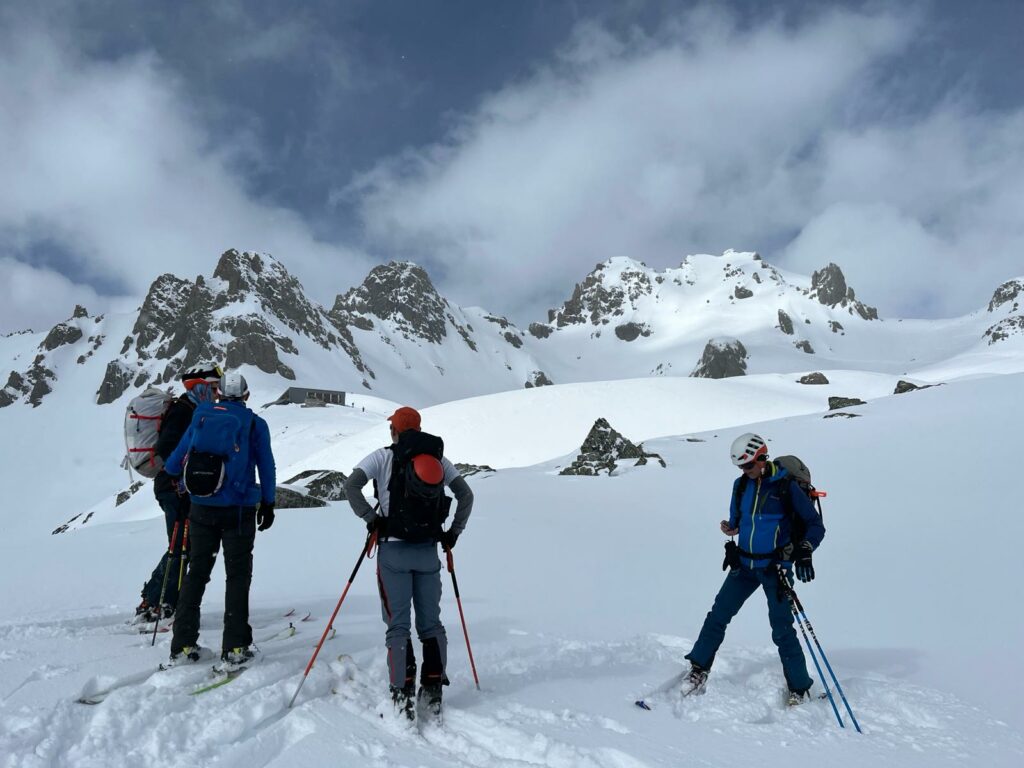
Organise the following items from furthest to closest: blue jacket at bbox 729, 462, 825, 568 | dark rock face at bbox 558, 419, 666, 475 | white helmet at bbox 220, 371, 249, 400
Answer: dark rock face at bbox 558, 419, 666, 475, white helmet at bbox 220, 371, 249, 400, blue jacket at bbox 729, 462, 825, 568

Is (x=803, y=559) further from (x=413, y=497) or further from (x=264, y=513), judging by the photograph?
(x=264, y=513)

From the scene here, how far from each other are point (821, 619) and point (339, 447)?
30.9 m

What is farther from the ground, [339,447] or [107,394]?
[107,394]

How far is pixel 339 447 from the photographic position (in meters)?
34.4

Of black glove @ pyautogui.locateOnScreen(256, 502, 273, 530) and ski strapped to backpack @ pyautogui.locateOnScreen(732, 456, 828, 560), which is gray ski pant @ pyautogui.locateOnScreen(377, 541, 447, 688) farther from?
ski strapped to backpack @ pyautogui.locateOnScreen(732, 456, 828, 560)

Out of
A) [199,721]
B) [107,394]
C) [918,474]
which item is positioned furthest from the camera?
[107,394]

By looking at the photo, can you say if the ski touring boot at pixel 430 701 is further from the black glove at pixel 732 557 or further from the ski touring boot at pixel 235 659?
the black glove at pixel 732 557

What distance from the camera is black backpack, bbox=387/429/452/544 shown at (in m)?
4.20

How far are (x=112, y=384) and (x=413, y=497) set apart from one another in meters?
128

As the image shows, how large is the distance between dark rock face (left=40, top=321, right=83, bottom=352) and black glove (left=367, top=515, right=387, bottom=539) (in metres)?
163

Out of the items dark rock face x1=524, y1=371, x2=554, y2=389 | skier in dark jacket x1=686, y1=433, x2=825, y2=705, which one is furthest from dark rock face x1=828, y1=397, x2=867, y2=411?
dark rock face x1=524, y1=371, x2=554, y2=389

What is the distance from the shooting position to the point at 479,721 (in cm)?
389

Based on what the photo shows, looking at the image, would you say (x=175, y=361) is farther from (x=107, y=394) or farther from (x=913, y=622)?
(x=913, y=622)

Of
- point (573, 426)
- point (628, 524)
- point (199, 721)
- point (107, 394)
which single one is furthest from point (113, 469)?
point (199, 721)
